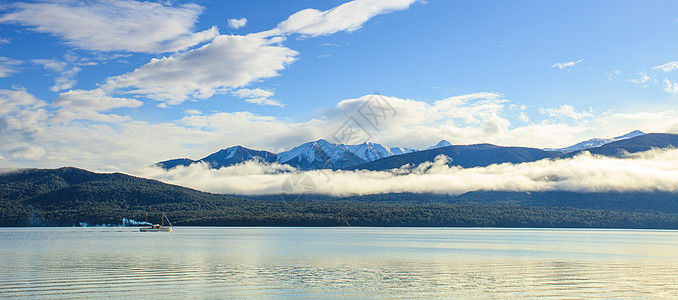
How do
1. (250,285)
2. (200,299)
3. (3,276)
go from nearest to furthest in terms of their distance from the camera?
(200,299) < (250,285) < (3,276)

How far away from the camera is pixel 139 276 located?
143 feet

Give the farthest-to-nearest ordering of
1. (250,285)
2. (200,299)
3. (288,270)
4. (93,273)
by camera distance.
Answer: (288,270) < (93,273) < (250,285) < (200,299)

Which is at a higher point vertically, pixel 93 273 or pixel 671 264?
pixel 93 273

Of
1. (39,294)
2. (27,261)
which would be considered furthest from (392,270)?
(27,261)

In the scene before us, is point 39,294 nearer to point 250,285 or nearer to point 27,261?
point 250,285

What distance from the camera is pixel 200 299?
1308 inches

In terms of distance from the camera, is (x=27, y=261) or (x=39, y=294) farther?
(x=27, y=261)

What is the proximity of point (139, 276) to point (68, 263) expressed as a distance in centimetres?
1455

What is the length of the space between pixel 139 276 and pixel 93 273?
4.66 meters

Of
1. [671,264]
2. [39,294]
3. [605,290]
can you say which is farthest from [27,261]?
[671,264]

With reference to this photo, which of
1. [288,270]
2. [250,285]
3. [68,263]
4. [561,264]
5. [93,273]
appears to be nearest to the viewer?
[250,285]

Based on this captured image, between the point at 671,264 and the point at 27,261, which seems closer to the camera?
the point at 27,261

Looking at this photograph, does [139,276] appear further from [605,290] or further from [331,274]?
[605,290]

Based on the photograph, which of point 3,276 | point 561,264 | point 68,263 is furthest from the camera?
point 561,264
